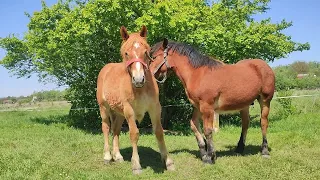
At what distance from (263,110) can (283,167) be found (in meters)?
1.54

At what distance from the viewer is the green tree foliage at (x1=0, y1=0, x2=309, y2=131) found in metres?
11.2

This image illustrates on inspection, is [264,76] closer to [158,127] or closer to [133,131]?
[158,127]

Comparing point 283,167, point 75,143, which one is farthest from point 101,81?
point 283,167

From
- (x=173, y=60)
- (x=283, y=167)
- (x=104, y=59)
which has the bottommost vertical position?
(x=283, y=167)

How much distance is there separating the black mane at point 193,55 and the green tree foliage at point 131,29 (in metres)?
3.74

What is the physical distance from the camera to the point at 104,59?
13289mm

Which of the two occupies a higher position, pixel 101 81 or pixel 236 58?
pixel 236 58

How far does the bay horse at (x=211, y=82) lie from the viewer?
6512 mm

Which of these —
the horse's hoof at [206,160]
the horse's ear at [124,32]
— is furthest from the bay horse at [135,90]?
the horse's hoof at [206,160]

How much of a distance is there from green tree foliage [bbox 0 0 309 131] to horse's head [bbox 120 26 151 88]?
513 centimetres

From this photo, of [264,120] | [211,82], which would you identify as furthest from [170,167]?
[264,120]

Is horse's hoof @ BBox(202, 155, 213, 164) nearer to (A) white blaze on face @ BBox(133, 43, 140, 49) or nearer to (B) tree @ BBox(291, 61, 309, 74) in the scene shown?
(A) white blaze on face @ BBox(133, 43, 140, 49)

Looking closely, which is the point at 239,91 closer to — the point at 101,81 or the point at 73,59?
the point at 101,81

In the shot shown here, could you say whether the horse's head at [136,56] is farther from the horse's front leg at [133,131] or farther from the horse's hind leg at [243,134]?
the horse's hind leg at [243,134]
